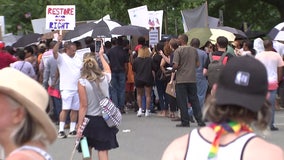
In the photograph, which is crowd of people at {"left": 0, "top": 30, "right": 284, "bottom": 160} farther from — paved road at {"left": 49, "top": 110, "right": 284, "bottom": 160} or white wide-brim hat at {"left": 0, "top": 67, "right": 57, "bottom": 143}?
white wide-brim hat at {"left": 0, "top": 67, "right": 57, "bottom": 143}

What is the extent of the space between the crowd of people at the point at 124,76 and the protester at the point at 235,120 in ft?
16.5

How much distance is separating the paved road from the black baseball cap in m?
7.19

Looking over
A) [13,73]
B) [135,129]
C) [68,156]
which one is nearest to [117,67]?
[135,129]

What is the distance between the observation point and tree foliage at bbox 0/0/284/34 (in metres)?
36.1

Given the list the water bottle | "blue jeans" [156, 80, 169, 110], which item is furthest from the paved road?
the water bottle

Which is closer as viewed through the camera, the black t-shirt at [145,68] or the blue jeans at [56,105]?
the blue jeans at [56,105]

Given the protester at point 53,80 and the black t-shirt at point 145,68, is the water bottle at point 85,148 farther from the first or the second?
the black t-shirt at point 145,68

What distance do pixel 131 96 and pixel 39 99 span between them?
1539 centimetres

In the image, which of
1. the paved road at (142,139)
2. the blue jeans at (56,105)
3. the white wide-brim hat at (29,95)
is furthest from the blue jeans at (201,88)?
the white wide-brim hat at (29,95)

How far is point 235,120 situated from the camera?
9.86 feet

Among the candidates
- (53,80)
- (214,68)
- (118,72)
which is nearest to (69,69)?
(53,80)

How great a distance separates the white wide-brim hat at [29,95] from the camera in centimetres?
308

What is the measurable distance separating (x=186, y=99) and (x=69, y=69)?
246cm

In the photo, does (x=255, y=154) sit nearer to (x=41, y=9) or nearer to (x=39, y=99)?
(x=39, y=99)
